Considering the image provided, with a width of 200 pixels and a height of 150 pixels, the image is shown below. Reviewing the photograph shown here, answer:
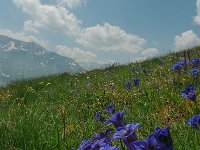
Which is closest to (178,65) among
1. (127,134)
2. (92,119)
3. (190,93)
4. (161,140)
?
(92,119)

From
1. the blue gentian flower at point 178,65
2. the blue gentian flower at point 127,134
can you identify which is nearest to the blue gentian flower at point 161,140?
the blue gentian flower at point 127,134

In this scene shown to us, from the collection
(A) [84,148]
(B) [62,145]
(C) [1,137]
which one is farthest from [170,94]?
(A) [84,148]

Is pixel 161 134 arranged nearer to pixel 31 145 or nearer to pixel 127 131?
pixel 127 131

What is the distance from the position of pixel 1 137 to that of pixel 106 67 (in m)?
14.3

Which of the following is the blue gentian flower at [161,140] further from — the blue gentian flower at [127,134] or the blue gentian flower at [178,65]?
the blue gentian flower at [178,65]

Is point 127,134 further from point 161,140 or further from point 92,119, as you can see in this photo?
point 92,119

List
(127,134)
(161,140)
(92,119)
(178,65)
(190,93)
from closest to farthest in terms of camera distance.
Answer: (161,140)
(127,134)
(190,93)
(92,119)
(178,65)

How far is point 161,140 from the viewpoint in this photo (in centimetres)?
150

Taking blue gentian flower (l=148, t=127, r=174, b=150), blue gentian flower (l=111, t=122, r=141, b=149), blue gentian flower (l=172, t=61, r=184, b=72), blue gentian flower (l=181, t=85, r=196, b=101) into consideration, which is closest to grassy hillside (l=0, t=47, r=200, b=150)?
blue gentian flower (l=181, t=85, r=196, b=101)

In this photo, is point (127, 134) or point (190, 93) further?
point (190, 93)

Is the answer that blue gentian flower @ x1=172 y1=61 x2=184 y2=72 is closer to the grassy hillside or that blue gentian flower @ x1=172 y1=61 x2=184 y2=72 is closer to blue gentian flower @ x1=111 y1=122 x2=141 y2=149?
the grassy hillside

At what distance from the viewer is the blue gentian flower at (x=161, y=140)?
1473 mm

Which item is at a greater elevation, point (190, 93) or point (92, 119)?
point (190, 93)

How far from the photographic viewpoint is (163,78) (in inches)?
333
